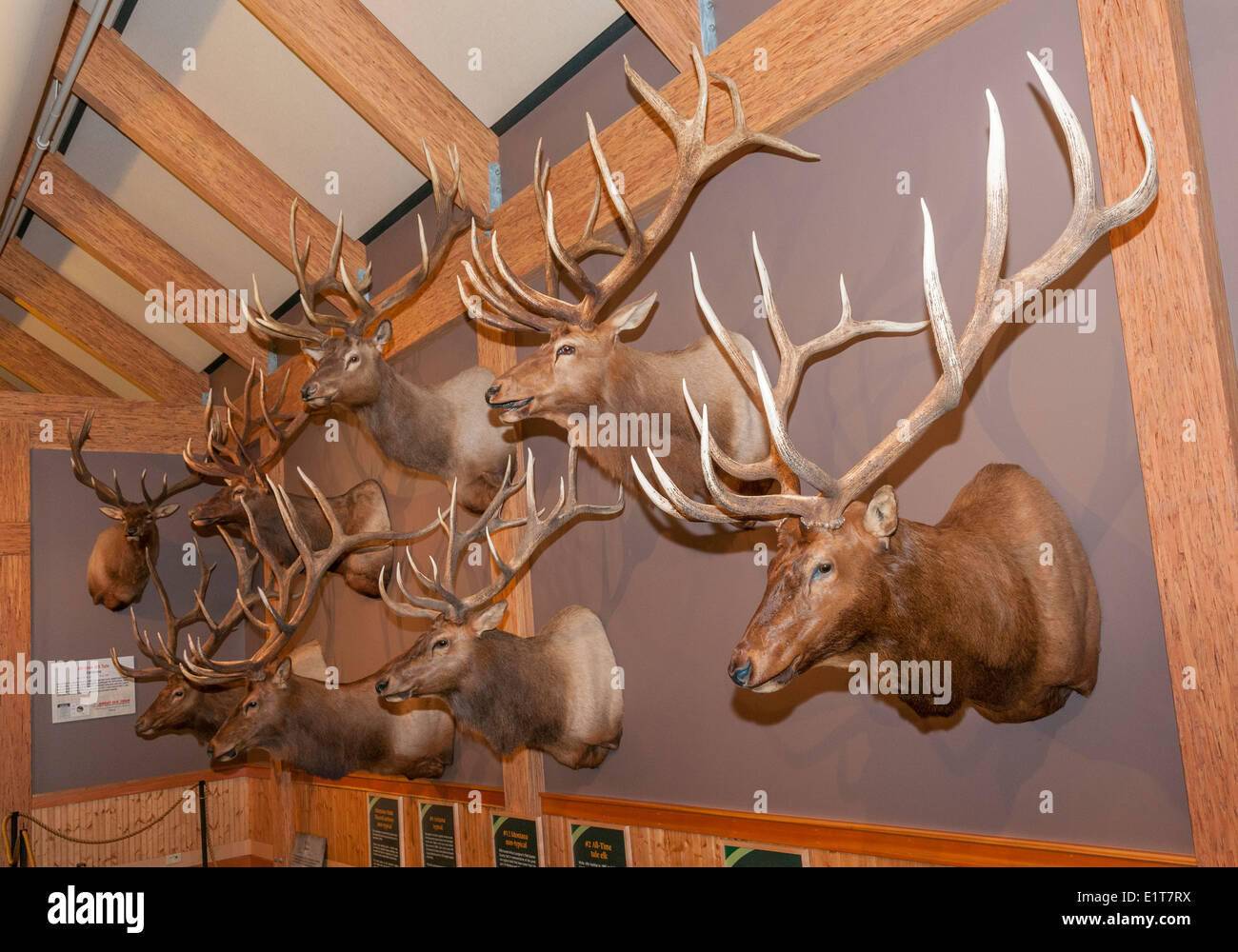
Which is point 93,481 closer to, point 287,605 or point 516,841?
point 287,605

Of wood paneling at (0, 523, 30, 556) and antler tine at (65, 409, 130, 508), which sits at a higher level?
antler tine at (65, 409, 130, 508)

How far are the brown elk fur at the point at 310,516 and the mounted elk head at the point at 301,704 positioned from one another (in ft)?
1.98

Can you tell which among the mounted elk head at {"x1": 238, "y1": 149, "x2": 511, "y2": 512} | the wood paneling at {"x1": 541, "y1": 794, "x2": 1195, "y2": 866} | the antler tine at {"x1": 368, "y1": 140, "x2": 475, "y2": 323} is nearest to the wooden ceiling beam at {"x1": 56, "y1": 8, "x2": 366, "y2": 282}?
the mounted elk head at {"x1": 238, "y1": 149, "x2": 511, "y2": 512}

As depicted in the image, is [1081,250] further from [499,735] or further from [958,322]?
[499,735]

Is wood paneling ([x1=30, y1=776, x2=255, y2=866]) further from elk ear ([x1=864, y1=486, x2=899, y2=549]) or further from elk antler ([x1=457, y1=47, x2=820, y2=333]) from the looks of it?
elk ear ([x1=864, y1=486, x2=899, y2=549])

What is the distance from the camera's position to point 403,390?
3891 millimetres

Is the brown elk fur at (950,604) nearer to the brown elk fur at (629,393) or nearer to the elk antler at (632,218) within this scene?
the brown elk fur at (629,393)

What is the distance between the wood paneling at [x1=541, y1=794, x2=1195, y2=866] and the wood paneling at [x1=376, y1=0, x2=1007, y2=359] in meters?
1.93

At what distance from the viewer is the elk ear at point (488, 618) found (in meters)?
3.20

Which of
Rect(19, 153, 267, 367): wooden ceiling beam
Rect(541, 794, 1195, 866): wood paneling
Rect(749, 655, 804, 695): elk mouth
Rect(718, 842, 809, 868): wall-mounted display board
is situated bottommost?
Rect(718, 842, 809, 868): wall-mounted display board

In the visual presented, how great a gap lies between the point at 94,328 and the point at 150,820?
3.24 metres

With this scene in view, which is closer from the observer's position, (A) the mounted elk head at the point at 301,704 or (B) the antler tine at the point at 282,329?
(B) the antler tine at the point at 282,329

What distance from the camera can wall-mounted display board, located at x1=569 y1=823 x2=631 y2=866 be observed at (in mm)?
3309

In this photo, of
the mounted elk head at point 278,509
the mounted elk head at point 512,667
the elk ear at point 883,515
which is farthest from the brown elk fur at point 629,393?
the mounted elk head at point 278,509
